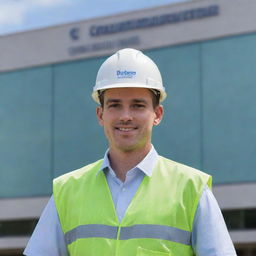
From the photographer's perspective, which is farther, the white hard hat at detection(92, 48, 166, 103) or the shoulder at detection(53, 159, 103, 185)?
the shoulder at detection(53, 159, 103, 185)

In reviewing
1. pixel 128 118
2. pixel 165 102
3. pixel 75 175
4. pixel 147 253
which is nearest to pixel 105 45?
pixel 165 102

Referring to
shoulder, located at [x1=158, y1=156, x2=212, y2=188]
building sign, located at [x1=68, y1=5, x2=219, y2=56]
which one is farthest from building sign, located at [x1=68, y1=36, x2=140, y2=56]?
shoulder, located at [x1=158, y1=156, x2=212, y2=188]

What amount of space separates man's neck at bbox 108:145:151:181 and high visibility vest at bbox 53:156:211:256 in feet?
0.27

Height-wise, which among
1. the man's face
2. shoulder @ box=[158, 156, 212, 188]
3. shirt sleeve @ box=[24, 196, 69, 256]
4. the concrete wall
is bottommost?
shirt sleeve @ box=[24, 196, 69, 256]

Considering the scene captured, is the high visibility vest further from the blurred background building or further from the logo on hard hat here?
the blurred background building

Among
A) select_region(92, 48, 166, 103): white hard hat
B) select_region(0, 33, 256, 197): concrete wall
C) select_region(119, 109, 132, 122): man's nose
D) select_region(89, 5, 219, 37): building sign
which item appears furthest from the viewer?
select_region(89, 5, 219, 37): building sign

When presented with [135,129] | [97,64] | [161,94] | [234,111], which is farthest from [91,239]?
[97,64]

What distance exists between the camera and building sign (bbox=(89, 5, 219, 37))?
74.3 ft

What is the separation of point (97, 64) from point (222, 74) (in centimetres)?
439

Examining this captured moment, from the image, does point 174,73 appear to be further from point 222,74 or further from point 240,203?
point 240,203

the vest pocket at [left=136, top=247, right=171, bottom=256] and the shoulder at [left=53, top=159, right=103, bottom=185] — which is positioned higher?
the shoulder at [left=53, top=159, right=103, bottom=185]

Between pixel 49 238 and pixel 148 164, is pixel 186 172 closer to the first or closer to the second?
pixel 148 164

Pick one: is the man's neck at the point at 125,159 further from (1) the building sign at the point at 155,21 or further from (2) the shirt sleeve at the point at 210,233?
(1) the building sign at the point at 155,21

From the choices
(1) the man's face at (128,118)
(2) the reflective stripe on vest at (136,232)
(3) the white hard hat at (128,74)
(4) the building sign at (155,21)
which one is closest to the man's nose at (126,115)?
(1) the man's face at (128,118)
